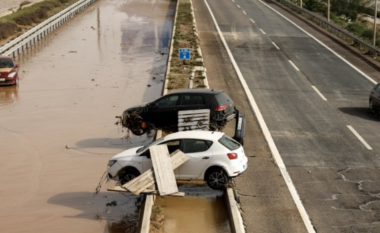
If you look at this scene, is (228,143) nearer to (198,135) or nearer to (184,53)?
(198,135)

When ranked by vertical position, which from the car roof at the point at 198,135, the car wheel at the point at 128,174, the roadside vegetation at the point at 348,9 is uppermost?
the car roof at the point at 198,135

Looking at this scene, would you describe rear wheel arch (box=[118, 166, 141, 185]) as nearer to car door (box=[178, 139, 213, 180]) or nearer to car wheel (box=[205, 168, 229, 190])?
car door (box=[178, 139, 213, 180])

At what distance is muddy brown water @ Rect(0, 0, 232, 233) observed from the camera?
61.5ft

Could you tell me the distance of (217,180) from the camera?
58.9 feet

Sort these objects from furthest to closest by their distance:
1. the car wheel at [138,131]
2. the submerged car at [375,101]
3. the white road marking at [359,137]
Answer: the submerged car at [375,101] < the car wheel at [138,131] < the white road marking at [359,137]

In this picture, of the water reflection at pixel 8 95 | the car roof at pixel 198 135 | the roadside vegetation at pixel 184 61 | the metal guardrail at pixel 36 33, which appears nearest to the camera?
the car roof at pixel 198 135

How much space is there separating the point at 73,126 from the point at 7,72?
8912 millimetres

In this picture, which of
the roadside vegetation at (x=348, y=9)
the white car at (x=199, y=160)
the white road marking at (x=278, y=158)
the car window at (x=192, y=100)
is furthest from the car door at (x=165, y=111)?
the roadside vegetation at (x=348, y=9)

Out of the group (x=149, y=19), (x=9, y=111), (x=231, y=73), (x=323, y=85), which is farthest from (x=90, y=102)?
(x=149, y=19)

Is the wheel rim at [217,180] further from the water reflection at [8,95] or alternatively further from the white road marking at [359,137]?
the water reflection at [8,95]

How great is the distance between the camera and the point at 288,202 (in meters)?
17.4

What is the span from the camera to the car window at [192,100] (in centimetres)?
2298

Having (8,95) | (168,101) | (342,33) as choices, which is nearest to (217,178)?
(168,101)

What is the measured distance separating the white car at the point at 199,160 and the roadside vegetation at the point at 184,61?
1173 cm
